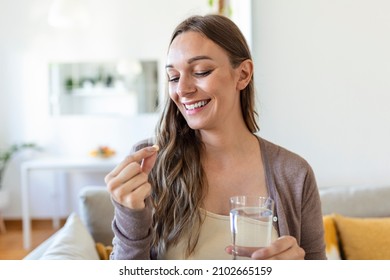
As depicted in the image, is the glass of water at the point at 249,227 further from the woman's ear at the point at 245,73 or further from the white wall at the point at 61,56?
the white wall at the point at 61,56

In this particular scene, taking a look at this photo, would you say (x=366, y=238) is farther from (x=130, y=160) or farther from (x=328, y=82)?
(x=130, y=160)

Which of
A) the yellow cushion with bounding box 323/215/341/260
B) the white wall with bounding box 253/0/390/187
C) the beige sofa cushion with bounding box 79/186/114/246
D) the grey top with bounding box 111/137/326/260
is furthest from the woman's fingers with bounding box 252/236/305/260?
the beige sofa cushion with bounding box 79/186/114/246

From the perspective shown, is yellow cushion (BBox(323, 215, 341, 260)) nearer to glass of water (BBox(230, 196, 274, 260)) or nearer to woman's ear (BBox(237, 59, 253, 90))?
woman's ear (BBox(237, 59, 253, 90))

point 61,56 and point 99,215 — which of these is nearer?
point 99,215

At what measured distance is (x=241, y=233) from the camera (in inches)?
23.2

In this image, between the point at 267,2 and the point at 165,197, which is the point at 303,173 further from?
the point at 267,2

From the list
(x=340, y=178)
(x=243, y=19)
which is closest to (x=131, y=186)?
(x=340, y=178)

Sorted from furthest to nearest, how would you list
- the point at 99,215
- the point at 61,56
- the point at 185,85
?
the point at 61,56, the point at 99,215, the point at 185,85

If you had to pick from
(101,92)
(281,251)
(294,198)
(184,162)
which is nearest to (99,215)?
(184,162)

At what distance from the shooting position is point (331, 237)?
46.8 inches

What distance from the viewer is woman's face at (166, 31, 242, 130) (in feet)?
2.35

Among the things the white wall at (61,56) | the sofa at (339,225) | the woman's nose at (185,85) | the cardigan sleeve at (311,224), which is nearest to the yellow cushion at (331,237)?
the sofa at (339,225)

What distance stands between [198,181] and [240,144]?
0.10 m

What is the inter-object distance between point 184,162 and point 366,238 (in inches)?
22.2
